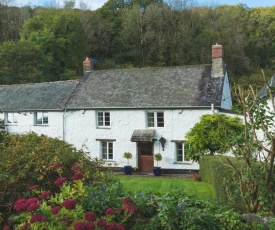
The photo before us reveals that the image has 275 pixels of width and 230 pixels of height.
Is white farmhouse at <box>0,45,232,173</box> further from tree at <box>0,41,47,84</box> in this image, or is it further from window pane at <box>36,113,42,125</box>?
tree at <box>0,41,47,84</box>

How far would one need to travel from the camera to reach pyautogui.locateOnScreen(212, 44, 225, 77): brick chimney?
86.0 ft

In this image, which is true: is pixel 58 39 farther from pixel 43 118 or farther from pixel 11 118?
pixel 43 118

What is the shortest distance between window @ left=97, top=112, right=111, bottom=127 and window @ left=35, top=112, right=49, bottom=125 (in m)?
5.31

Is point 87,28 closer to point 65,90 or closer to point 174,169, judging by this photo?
point 65,90

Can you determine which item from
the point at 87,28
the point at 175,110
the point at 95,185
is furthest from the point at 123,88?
the point at 87,28

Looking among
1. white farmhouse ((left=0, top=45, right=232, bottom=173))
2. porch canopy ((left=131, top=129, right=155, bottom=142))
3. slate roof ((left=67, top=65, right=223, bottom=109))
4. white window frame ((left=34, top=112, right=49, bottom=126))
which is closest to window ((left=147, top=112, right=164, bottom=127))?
white farmhouse ((left=0, top=45, right=232, bottom=173))

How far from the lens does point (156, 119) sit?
2591cm

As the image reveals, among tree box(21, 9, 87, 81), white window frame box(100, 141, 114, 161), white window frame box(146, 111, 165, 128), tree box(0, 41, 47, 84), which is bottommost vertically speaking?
white window frame box(100, 141, 114, 161)

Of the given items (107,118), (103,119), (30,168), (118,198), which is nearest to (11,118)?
(103,119)

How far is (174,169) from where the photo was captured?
25.1 m

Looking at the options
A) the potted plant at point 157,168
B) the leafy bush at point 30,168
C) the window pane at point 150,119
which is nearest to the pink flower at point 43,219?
the leafy bush at point 30,168

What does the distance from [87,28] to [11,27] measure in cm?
1307

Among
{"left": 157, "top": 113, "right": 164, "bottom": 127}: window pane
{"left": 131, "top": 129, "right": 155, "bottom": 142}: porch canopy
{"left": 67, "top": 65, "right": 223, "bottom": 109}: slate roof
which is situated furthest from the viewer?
{"left": 157, "top": 113, "right": 164, "bottom": 127}: window pane

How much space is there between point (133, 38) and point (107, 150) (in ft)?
113
